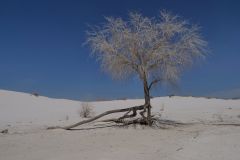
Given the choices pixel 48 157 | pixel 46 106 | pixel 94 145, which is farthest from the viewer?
pixel 46 106

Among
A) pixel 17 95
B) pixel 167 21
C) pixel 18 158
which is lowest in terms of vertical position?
pixel 18 158

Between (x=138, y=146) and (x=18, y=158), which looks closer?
(x=18, y=158)

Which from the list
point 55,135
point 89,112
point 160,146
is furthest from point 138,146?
point 89,112

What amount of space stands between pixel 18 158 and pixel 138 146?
3.64 metres

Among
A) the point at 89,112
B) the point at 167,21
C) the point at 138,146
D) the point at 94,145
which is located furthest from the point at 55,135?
the point at 89,112

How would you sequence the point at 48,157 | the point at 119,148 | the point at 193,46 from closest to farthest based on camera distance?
the point at 48,157 → the point at 119,148 → the point at 193,46

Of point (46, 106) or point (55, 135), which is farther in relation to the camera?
point (46, 106)

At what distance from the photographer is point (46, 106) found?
2897 centimetres

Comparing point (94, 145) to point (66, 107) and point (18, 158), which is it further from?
point (66, 107)

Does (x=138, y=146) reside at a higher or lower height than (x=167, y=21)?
lower

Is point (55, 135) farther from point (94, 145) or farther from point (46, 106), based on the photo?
point (46, 106)

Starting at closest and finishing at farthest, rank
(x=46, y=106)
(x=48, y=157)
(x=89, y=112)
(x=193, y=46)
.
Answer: (x=48, y=157) < (x=193, y=46) < (x=89, y=112) < (x=46, y=106)

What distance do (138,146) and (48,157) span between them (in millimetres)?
3015

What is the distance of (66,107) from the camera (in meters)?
30.3
